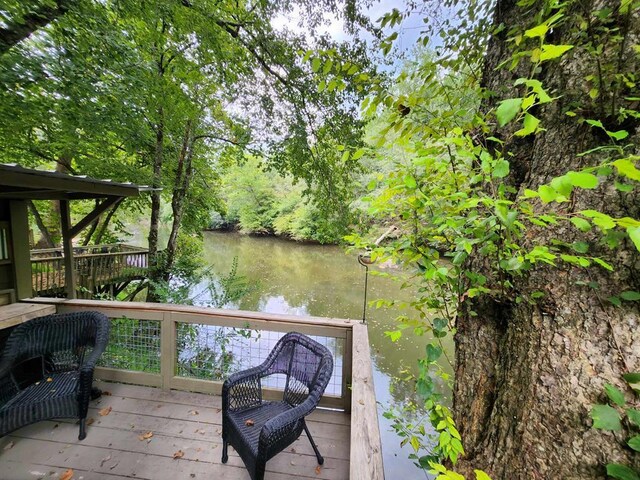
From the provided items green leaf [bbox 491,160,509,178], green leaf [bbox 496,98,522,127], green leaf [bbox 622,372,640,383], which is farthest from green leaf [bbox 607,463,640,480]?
green leaf [bbox 496,98,522,127]

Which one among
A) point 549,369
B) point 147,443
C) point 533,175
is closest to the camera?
point 549,369

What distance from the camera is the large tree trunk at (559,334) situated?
2.76 feet

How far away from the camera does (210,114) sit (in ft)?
22.1

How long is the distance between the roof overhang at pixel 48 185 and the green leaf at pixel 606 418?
11.0 feet

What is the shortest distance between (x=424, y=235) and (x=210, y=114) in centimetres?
725

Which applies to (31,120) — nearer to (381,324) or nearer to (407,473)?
(407,473)

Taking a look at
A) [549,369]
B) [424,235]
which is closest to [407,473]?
[549,369]

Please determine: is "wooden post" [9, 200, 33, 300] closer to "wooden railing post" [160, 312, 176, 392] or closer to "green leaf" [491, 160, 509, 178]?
"wooden railing post" [160, 312, 176, 392]

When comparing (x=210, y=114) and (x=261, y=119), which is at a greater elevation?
(x=210, y=114)

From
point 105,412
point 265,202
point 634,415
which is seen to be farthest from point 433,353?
point 265,202

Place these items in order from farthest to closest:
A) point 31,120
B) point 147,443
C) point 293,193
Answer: point 293,193 < point 31,120 < point 147,443

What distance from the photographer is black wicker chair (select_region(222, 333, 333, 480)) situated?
1478 millimetres

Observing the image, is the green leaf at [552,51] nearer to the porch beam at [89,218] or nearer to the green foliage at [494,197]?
the green foliage at [494,197]

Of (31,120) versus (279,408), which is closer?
(279,408)
